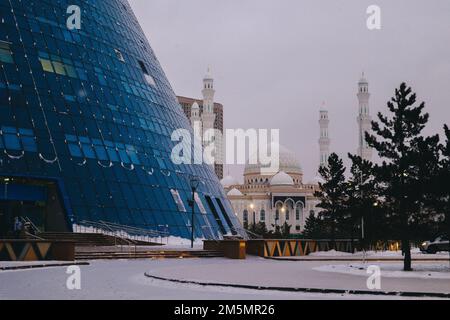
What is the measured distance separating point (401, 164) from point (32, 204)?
29085mm

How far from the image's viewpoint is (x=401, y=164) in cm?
3553

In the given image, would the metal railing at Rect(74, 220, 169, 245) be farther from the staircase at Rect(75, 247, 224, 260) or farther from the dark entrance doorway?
the staircase at Rect(75, 247, 224, 260)

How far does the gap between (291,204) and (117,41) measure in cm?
13858

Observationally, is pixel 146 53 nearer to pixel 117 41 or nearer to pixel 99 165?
pixel 117 41

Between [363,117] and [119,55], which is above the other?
[363,117]

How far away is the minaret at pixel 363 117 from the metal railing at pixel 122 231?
129m

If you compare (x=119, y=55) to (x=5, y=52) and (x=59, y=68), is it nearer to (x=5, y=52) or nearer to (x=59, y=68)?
(x=59, y=68)

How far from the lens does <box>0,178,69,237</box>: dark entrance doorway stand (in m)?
49.0

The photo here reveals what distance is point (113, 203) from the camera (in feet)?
172

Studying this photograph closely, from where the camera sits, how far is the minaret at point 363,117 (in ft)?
590

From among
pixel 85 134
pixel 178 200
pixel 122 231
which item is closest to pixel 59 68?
pixel 85 134

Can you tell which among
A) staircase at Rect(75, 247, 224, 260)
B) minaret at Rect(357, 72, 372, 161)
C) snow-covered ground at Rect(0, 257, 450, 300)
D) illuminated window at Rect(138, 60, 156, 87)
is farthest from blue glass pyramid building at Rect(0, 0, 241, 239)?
minaret at Rect(357, 72, 372, 161)

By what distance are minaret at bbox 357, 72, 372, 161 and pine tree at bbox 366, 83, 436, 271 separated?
14118cm
